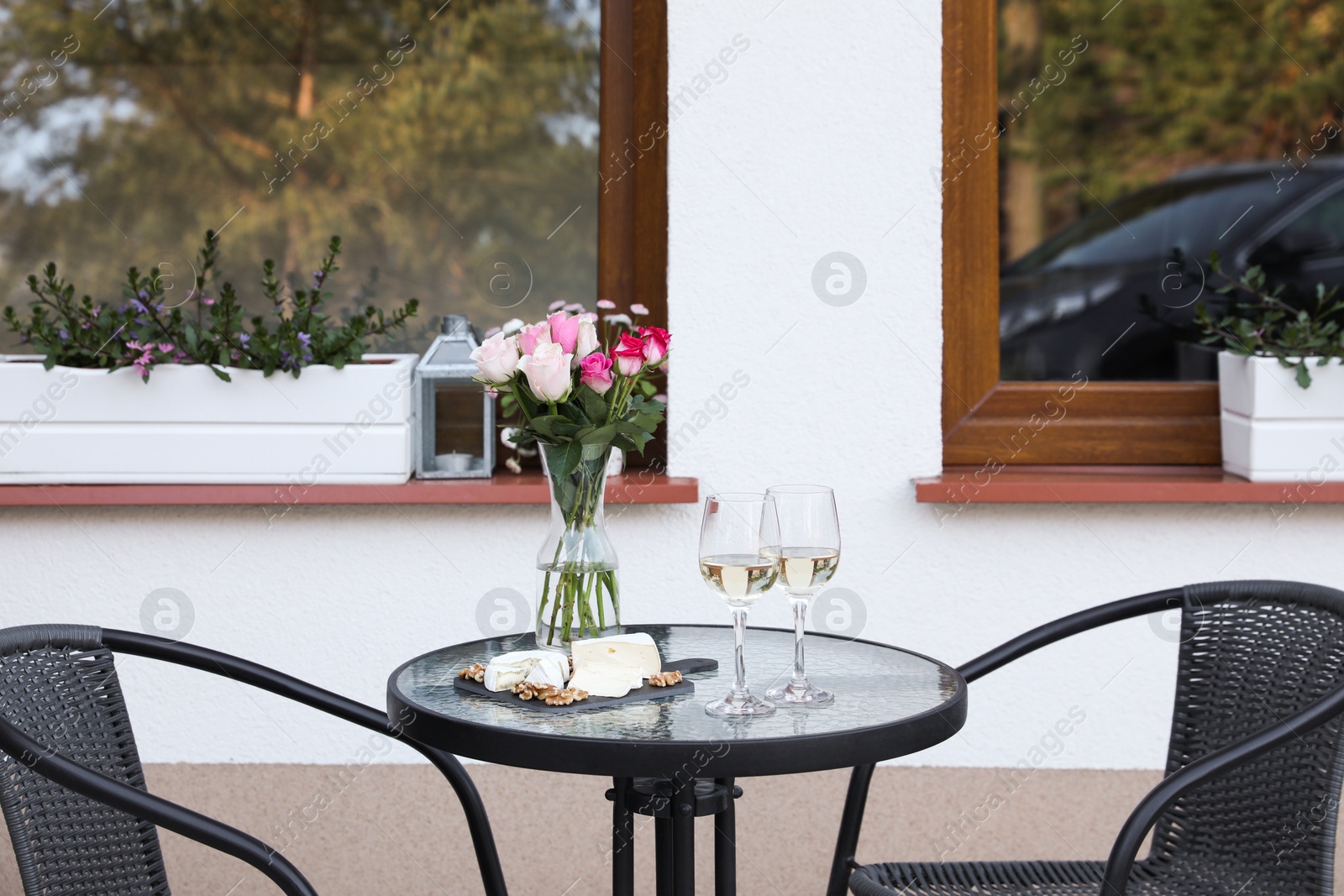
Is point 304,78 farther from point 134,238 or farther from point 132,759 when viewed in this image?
point 132,759

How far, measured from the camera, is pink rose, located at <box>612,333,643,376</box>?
1474mm

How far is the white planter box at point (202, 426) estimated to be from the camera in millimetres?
2488

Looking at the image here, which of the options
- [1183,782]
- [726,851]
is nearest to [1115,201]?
[1183,782]

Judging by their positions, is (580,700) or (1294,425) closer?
(580,700)

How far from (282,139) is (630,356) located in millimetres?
2470

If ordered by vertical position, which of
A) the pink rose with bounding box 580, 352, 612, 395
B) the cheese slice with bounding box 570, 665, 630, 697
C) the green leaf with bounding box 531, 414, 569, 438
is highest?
the pink rose with bounding box 580, 352, 612, 395

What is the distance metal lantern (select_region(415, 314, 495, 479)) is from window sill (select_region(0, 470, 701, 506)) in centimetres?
10

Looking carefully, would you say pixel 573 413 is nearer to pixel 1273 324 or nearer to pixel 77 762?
pixel 77 762

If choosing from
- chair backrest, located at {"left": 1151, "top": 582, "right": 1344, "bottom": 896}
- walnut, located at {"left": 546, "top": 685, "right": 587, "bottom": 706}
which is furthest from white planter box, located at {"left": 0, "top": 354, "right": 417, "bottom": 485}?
chair backrest, located at {"left": 1151, "top": 582, "right": 1344, "bottom": 896}

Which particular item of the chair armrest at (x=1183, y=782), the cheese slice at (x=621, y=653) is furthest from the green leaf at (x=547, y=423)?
the chair armrest at (x=1183, y=782)

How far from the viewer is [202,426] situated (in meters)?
2.50

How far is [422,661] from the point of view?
1.62 meters

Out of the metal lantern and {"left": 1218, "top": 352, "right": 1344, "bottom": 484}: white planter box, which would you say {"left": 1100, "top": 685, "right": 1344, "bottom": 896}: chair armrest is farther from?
the metal lantern

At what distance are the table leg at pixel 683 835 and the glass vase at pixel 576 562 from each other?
0.21 metres
